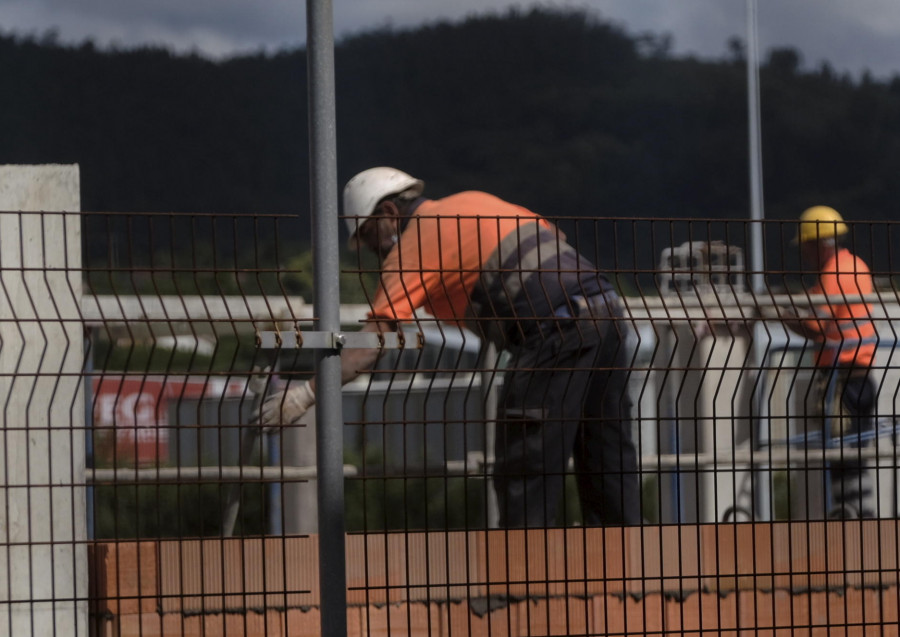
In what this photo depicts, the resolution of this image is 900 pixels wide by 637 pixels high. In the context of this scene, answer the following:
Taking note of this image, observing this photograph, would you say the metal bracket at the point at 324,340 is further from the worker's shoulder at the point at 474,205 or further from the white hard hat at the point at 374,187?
the white hard hat at the point at 374,187

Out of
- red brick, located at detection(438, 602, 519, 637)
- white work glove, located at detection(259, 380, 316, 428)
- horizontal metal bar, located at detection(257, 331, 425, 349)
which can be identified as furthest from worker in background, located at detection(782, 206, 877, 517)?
horizontal metal bar, located at detection(257, 331, 425, 349)

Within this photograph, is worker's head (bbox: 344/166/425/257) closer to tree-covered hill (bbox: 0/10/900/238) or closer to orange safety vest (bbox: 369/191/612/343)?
orange safety vest (bbox: 369/191/612/343)

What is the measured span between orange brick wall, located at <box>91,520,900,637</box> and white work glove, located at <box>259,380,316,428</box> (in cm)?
37

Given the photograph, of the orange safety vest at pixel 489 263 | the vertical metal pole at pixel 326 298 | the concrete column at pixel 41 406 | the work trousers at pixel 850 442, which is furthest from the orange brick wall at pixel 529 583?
the work trousers at pixel 850 442

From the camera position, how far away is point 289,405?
4039 millimetres

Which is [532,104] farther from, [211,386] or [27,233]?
[27,233]

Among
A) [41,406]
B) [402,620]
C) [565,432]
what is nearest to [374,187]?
[565,432]

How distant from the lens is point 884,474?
615cm

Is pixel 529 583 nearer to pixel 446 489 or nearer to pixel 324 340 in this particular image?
pixel 446 489

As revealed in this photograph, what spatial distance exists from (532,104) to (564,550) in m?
6.01

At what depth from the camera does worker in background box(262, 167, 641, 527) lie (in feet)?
13.8

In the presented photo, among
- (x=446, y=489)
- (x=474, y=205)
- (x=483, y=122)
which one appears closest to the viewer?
(x=446, y=489)

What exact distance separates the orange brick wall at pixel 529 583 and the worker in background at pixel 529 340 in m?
0.16

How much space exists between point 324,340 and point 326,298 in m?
0.10
